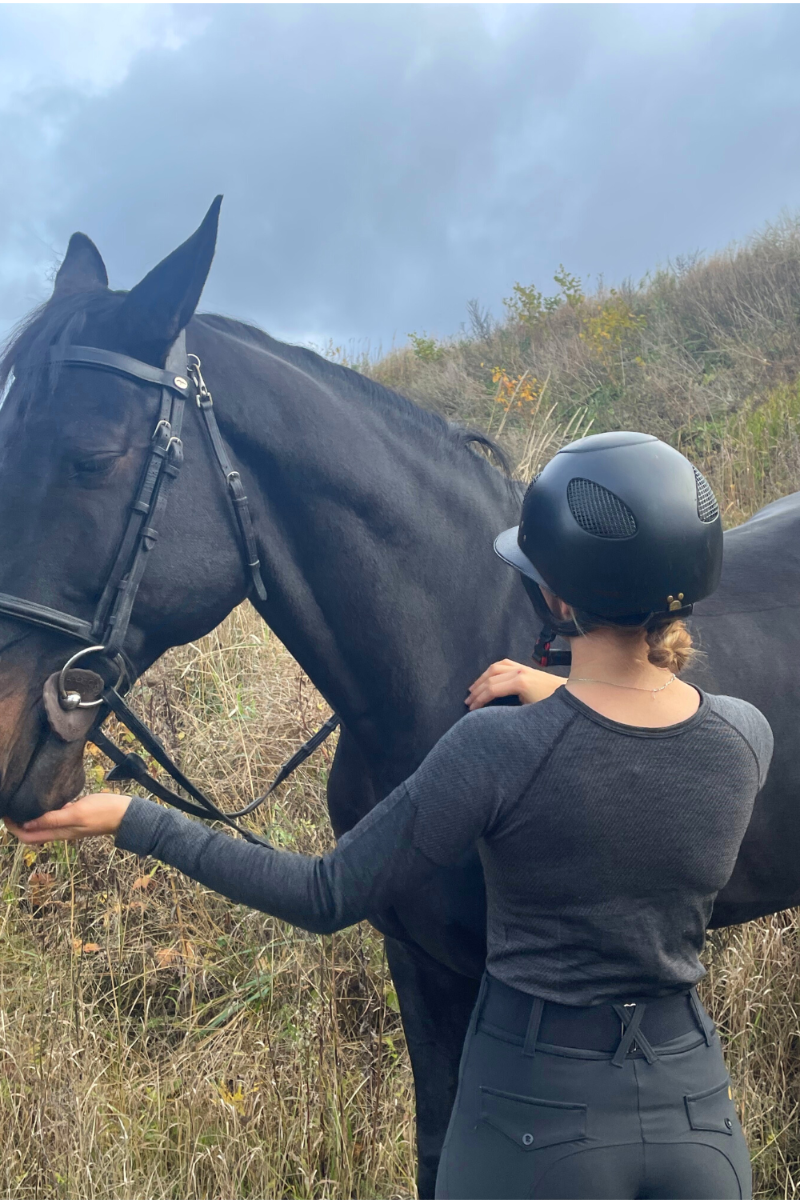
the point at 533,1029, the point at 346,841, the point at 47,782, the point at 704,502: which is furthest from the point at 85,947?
the point at 704,502

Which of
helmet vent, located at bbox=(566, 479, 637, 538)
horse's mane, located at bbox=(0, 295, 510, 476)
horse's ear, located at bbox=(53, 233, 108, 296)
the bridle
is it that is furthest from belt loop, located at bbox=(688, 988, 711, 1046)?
horse's ear, located at bbox=(53, 233, 108, 296)

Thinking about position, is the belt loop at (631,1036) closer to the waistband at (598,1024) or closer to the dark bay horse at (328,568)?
the waistband at (598,1024)

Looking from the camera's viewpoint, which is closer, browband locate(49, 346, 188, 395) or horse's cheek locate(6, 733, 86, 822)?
horse's cheek locate(6, 733, 86, 822)

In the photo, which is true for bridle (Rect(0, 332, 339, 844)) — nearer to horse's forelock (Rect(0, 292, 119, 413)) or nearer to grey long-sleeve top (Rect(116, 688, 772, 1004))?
horse's forelock (Rect(0, 292, 119, 413))

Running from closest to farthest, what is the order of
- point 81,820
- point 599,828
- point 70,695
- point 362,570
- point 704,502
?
point 599,828
point 704,502
point 81,820
point 70,695
point 362,570

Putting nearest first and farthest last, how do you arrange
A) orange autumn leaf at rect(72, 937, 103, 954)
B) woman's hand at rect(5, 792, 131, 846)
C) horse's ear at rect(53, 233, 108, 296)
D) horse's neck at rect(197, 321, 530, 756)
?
1. woman's hand at rect(5, 792, 131, 846)
2. horse's neck at rect(197, 321, 530, 756)
3. horse's ear at rect(53, 233, 108, 296)
4. orange autumn leaf at rect(72, 937, 103, 954)

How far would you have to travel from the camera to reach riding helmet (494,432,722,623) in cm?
125

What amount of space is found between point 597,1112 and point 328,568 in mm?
1122

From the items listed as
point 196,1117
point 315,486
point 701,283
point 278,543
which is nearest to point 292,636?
point 278,543

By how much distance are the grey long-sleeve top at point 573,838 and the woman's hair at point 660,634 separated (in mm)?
87

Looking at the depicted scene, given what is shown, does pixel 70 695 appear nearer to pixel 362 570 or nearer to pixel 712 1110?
pixel 362 570

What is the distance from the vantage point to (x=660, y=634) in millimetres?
1296

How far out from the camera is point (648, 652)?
1274 millimetres

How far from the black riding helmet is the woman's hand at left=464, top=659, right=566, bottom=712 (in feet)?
0.90
